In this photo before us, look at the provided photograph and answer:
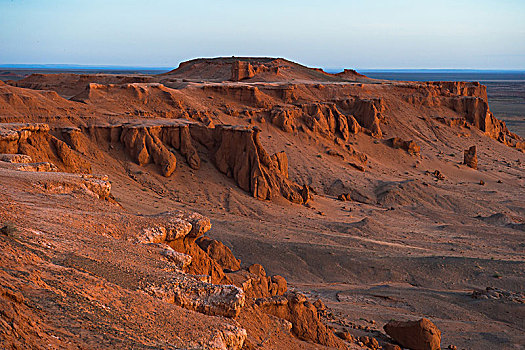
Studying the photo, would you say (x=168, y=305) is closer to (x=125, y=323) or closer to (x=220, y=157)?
(x=125, y=323)

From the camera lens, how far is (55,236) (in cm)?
655

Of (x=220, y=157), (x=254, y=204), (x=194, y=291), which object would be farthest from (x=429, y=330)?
(x=220, y=157)

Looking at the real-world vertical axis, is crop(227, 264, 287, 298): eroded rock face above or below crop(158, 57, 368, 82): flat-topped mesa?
below

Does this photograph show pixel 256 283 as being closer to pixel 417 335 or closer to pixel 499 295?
pixel 417 335

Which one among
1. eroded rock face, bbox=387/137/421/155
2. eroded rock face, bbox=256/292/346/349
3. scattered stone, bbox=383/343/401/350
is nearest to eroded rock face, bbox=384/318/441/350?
scattered stone, bbox=383/343/401/350

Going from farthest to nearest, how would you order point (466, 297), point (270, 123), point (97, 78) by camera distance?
point (97, 78) < point (270, 123) < point (466, 297)

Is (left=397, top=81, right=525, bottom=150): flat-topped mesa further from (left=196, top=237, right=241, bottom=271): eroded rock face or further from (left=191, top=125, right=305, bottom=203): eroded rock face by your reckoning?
(left=196, top=237, right=241, bottom=271): eroded rock face

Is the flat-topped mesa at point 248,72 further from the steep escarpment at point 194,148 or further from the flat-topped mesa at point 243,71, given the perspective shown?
the steep escarpment at point 194,148

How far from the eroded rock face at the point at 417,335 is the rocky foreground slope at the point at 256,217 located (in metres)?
0.03

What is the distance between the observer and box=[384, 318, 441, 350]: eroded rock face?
957 cm

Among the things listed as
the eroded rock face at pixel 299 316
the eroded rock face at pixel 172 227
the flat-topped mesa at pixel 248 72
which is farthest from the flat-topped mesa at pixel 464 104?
the eroded rock face at pixel 172 227

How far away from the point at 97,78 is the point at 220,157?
81.7 ft

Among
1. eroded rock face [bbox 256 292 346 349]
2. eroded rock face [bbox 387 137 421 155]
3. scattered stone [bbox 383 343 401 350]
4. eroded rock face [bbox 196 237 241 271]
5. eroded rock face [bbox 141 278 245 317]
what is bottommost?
scattered stone [bbox 383 343 401 350]

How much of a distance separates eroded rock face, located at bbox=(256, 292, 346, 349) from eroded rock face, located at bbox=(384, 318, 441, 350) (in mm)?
2001
